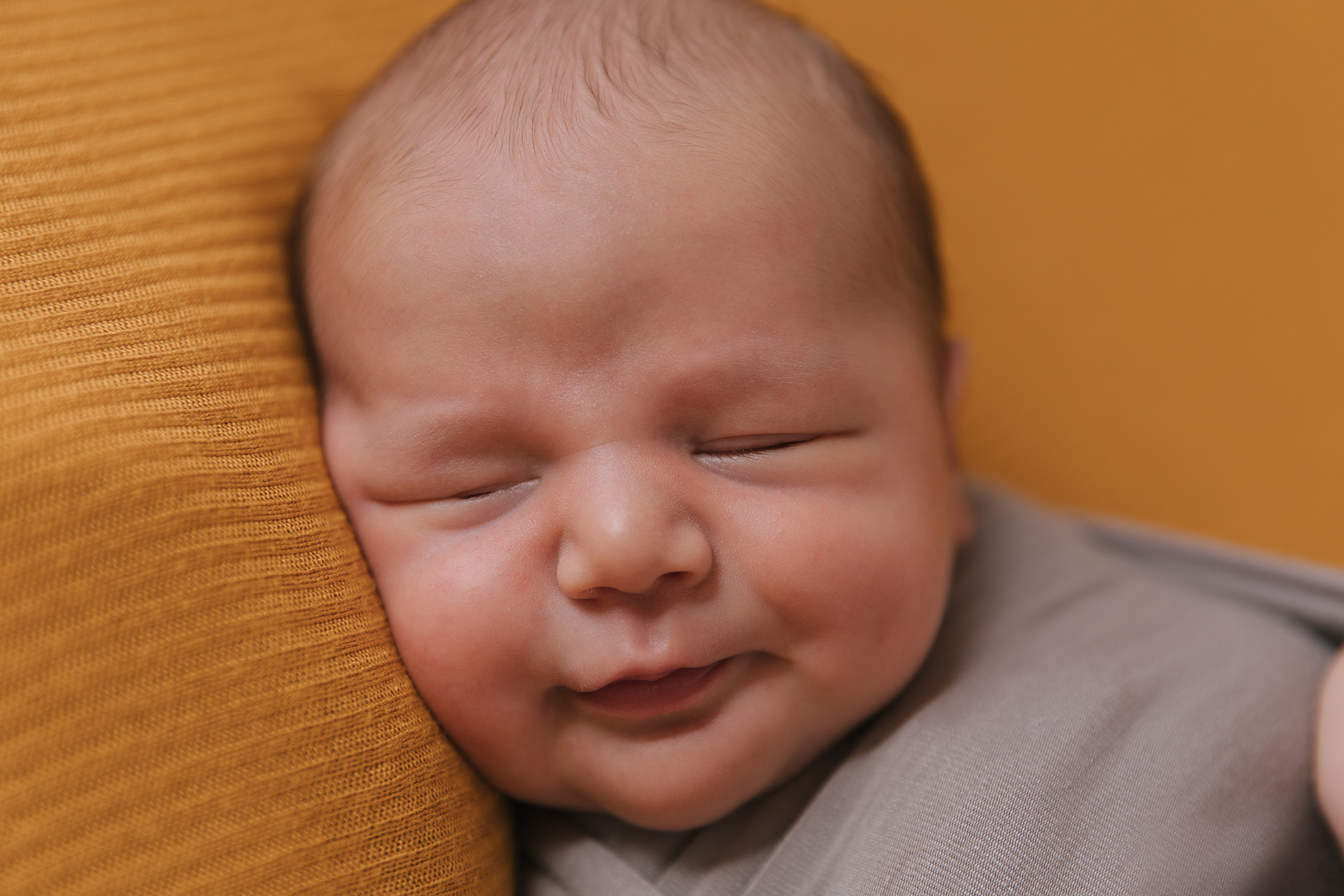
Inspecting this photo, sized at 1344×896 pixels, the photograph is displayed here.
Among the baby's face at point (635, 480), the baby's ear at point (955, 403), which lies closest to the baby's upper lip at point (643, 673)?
the baby's face at point (635, 480)

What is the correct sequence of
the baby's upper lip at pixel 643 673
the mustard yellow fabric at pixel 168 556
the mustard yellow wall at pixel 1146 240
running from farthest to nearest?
the mustard yellow wall at pixel 1146 240 < the baby's upper lip at pixel 643 673 < the mustard yellow fabric at pixel 168 556

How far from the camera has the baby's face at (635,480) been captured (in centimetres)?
71

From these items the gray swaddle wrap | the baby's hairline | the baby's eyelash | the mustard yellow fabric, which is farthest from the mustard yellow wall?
the mustard yellow fabric

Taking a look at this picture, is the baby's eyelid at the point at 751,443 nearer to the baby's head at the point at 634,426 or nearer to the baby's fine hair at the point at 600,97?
the baby's head at the point at 634,426

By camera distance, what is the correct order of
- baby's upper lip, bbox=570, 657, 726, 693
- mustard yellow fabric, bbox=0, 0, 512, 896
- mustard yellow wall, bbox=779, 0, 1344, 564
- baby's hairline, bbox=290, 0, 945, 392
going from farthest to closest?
mustard yellow wall, bbox=779, 0, 1344, 564 < baby's hairline, bbox=290, 0, 945, 392 < baby's upper lip, bbox=570, 657, 726, 693 < mustard yellow fabric, bbox=0, 0, 512, 896

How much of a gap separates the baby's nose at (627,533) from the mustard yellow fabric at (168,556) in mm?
175

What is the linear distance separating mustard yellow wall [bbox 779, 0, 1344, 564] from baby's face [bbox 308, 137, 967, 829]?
616 millimetres

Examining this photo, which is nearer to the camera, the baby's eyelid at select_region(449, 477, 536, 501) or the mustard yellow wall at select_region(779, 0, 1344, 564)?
the baby's eyelid at select_region(449, 477, 536, 501)

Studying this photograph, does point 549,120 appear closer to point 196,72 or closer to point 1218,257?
point 196,72

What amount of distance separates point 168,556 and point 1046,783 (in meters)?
0.63

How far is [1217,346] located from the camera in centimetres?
120

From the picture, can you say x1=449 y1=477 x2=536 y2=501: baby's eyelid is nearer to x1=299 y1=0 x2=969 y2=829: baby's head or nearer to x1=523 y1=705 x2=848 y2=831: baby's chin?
x1=299 y1=0 x2=969 y2=829: baby's head

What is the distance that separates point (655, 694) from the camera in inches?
28.8

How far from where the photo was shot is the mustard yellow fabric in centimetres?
58
